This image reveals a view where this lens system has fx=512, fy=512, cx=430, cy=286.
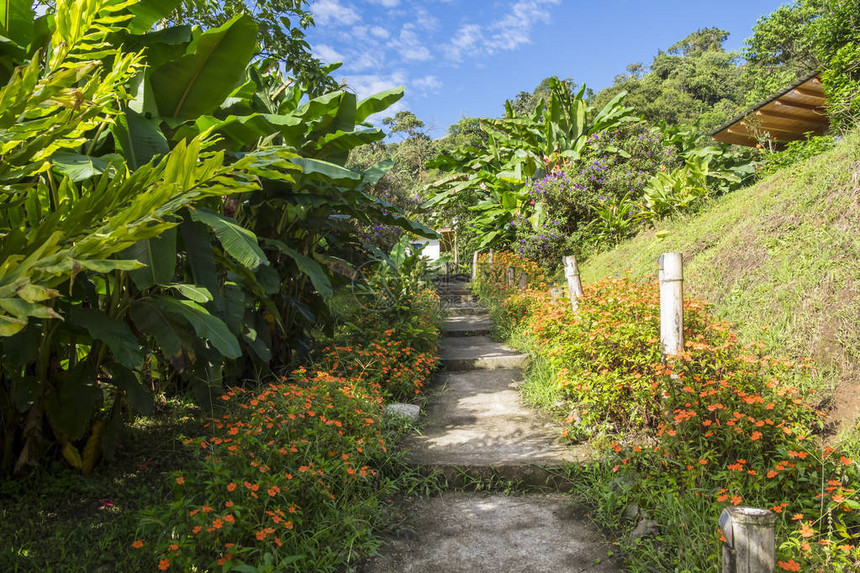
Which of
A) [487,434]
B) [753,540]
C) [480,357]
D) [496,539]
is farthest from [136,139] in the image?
[480,357]

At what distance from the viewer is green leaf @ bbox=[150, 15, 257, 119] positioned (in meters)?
3.12

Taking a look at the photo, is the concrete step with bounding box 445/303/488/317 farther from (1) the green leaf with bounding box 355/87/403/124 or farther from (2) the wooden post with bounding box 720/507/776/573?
(2) the wooden post with bounding box 720/507/776/573

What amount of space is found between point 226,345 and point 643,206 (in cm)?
830

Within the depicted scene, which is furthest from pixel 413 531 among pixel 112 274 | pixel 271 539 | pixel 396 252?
pixel 396 252

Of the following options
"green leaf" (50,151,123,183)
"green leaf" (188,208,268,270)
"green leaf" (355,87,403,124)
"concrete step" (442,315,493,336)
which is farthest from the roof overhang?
"green leaf" (50,151,123,183)

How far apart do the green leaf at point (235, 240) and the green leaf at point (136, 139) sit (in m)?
0.39

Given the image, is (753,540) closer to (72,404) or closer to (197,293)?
(197,293)

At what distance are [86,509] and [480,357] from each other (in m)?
4.41

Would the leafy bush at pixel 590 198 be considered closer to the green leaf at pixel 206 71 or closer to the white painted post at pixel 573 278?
the white painted post at pixel 573 278

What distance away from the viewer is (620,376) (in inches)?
136

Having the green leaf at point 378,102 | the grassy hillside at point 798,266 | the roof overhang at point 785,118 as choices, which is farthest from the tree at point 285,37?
the roof overhang at point 785,118

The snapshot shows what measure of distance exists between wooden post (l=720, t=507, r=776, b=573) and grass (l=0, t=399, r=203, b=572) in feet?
7.76

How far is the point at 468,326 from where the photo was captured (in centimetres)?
839

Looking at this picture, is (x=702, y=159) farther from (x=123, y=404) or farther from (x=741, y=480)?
(x=123, y=404)
